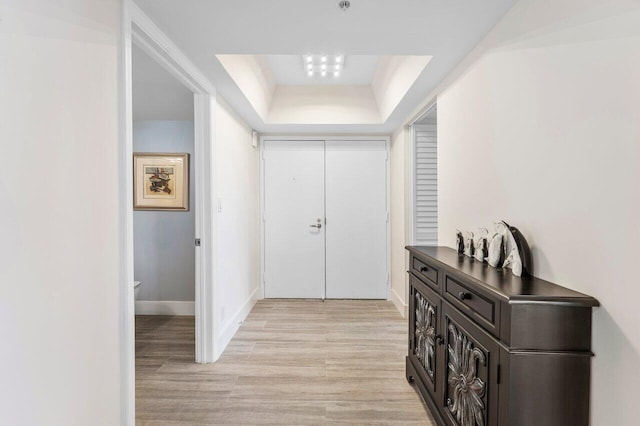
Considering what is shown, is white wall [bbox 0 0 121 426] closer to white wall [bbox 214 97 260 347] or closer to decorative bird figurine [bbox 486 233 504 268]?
white wall [bbox 214 97 260 347]

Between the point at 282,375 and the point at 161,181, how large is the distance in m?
2.50

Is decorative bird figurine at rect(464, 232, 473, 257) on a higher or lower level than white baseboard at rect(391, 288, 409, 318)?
higher

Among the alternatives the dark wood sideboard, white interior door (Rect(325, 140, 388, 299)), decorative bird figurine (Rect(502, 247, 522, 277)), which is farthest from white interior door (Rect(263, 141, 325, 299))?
decorative bird figurine (Rect(502, 247, 522, 277))

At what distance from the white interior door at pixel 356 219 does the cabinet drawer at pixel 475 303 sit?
2753 mm

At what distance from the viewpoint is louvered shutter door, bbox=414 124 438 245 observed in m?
3.81

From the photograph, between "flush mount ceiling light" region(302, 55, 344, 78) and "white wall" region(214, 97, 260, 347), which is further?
"flush mount ceiling light" region(302, 55, 344, 78)

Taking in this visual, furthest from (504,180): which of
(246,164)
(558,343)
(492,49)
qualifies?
(246,164)

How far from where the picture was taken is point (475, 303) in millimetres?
1478

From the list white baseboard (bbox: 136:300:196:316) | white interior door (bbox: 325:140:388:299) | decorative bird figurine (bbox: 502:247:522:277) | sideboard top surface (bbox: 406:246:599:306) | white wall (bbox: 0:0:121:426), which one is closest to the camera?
white wall (bbox: 0:0:121:426)

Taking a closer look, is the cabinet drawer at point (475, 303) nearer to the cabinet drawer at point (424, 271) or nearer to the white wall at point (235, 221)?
the cabinet drawer at point (424, 271)

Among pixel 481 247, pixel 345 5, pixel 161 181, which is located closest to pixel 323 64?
pixel 345 5

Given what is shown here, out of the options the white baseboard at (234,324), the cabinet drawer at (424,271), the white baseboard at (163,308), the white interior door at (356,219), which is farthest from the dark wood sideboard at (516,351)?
the white baseboard at (163,308)

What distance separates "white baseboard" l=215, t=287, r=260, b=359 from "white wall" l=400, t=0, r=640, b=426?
2326mm

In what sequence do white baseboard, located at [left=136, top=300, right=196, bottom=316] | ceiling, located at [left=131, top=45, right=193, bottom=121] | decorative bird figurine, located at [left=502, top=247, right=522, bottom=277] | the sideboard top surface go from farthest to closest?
white baseboard, located at [left=136, top=300, right=196, bottom=316], ceiling, located at [left=131, top=45, right=193, bottom=121], decorative bird figurine, located at [left=502, top=247, right=522, bottom=277], the sideboard top surface
